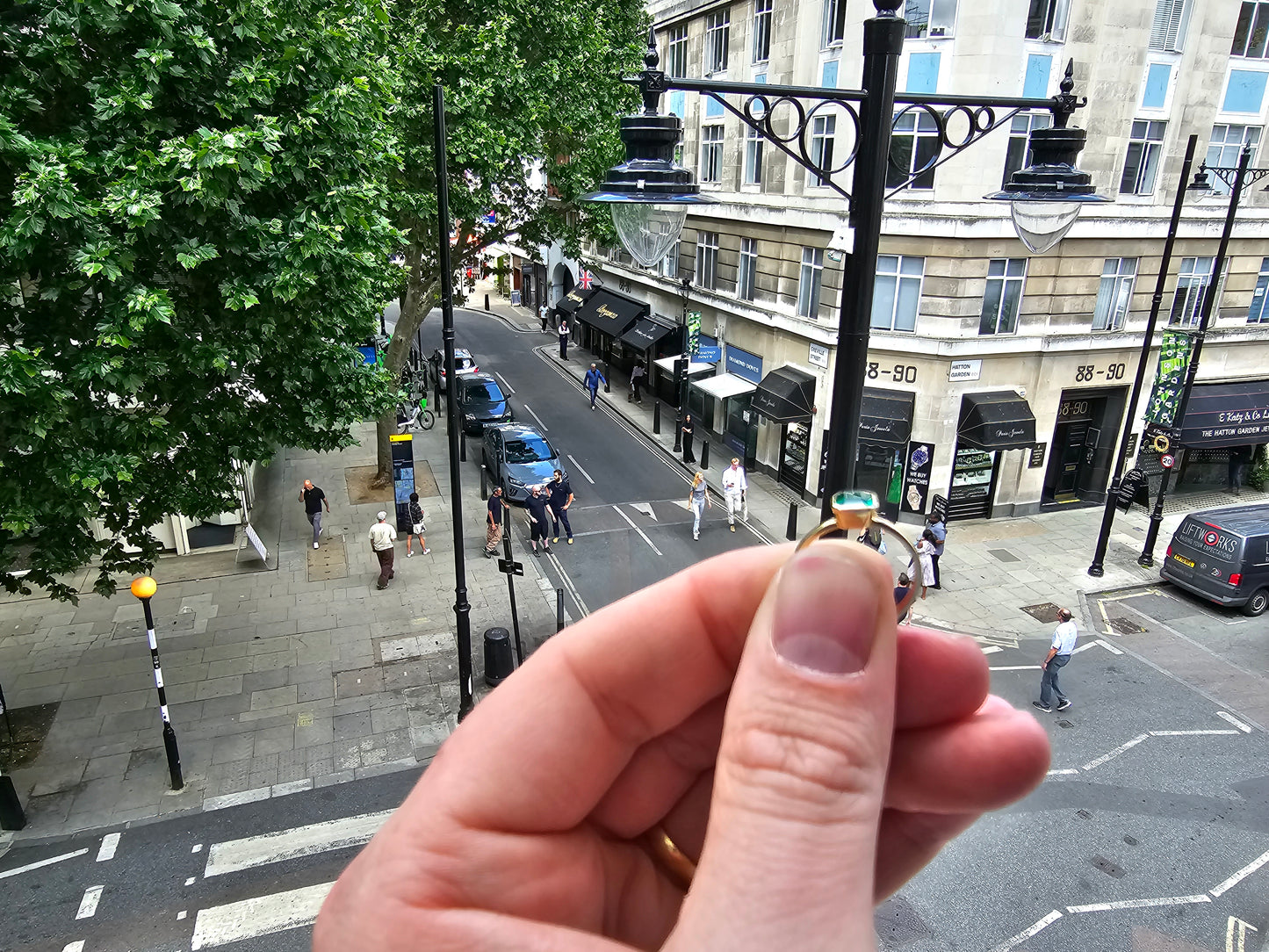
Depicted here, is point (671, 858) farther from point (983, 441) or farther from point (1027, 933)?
point (983, 441)

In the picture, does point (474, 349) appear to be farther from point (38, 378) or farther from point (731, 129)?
point (38, 378)

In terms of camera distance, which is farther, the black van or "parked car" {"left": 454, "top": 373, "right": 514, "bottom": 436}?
"parked car" {"left": 454, "top": 373, "right": 514, "bottom": 436}

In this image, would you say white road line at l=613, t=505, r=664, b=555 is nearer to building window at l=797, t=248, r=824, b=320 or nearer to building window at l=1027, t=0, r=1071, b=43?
building window at l=797, t=248, r=824, b=320

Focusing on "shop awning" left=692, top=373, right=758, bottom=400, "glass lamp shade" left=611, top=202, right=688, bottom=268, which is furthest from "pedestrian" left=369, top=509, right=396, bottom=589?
"shop awning" left=692, top=373, right=758, bottom=400

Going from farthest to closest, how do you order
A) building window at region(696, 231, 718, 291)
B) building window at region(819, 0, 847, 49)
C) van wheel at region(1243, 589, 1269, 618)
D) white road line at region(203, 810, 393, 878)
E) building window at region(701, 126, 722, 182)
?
building window at region(696, 231, 718, 291) < building window at region(701, 126, 722, 182) < building window at region(819, 0, 847, 49) < van wheel at region(1243, 589, 1269, 618) < white road line at region(203, 810, 393, 878)

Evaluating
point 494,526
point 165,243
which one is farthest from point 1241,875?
point 165,243

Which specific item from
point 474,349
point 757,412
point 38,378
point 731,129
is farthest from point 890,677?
point 474,349
